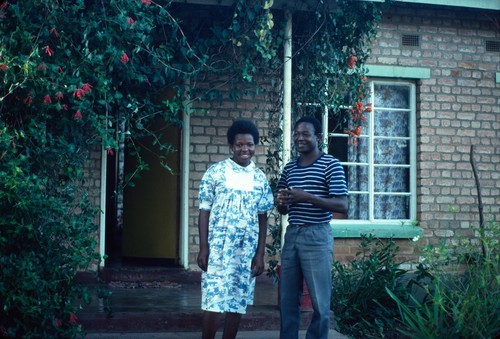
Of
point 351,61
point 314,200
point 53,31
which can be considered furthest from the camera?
point 351,61

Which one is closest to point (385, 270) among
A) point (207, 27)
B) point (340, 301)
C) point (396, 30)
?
point (340, 301)

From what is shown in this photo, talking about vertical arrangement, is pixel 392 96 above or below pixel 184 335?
above

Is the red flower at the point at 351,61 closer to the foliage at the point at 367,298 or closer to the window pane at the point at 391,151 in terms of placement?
the foliage at the point at 367,298

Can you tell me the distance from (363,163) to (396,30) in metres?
1.75

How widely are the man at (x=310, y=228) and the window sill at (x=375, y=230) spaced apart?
3.98 meters

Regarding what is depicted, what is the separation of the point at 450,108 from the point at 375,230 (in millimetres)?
1882

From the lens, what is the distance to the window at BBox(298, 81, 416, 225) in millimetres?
10109

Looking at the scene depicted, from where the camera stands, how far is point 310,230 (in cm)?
560

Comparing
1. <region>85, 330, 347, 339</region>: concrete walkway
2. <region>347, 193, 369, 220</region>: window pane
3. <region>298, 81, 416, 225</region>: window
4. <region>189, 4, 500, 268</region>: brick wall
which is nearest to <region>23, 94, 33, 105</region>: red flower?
<region>85, 330, 347, 339</region>: concrete walkway

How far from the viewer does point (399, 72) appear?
10.1 m

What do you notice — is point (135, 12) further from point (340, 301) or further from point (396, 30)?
point (396, 30)

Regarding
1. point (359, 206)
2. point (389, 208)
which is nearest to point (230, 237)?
point (359, 206)

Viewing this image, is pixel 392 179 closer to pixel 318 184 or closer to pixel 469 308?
pixel 469 308

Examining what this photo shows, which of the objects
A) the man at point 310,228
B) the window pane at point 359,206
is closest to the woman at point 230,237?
the man at point 310,228
